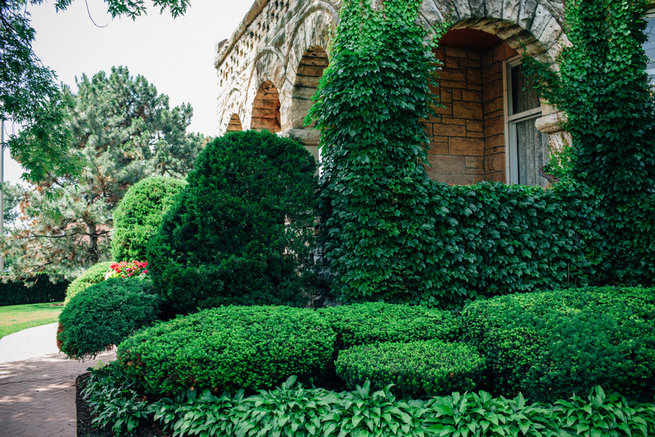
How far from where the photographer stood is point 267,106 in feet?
27.1

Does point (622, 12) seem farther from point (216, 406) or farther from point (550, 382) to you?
point (216, 406)

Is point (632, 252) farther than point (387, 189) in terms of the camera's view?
Yes

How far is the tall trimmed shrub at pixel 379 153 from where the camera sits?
14.9 feet

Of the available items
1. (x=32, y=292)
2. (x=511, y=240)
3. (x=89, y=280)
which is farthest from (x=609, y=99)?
(x=32, y=292)

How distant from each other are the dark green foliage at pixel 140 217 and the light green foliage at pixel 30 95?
5.89 ft

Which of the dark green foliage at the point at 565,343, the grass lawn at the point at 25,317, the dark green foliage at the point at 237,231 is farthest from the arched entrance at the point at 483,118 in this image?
the grass lawn at the point at 25,317

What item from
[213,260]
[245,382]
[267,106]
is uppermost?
[267,106]

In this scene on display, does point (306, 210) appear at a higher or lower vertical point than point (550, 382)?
higher

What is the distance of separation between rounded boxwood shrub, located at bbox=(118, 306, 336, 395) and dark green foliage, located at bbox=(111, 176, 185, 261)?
4335mm

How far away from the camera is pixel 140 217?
7.80 metres

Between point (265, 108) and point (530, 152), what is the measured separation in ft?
15.3

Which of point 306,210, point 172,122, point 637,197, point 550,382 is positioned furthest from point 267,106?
point 172,122

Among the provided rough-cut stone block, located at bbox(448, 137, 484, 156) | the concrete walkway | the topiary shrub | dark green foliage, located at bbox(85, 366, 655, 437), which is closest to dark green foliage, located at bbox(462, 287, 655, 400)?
dark green foliage, located at bbox(85, 366, 655, 437)

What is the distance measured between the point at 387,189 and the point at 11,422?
3.88m
